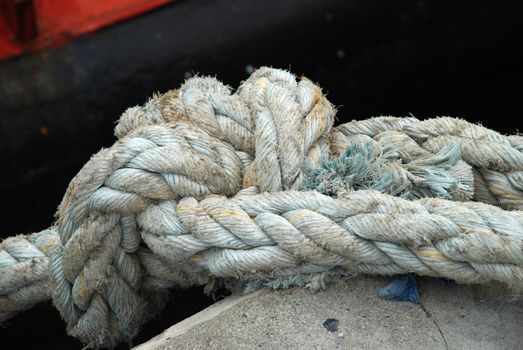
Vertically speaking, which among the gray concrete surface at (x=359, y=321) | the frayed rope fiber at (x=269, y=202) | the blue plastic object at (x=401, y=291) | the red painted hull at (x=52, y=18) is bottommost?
the gray concrete surface at (x=359, y=321)

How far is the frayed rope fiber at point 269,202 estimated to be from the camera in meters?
1.06

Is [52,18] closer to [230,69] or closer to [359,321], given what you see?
[230,69]

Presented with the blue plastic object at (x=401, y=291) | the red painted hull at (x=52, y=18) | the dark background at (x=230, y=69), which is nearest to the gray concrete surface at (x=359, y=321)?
the blue plastic object at (x=401, y=291)

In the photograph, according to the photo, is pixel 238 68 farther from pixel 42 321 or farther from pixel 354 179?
pixel 354 179

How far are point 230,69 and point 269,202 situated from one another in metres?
1.16

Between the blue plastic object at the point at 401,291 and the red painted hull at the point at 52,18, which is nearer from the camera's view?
the blue plastic object at the point at 401,291

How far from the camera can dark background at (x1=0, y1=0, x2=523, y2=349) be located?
1999 mm

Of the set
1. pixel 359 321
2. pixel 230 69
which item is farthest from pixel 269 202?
pixel 230 69

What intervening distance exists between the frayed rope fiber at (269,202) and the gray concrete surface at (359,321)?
4 centimetres

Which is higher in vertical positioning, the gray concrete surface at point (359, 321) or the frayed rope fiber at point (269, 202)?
the frayed rope fiber at point (269, 202)

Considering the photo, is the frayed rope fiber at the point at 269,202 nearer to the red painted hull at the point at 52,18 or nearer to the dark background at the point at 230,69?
the dark background at the point at 230,69

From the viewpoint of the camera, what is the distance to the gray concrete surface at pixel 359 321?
1.05 metres

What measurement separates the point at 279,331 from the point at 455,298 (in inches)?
11.6

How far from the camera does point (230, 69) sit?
7.23ft
